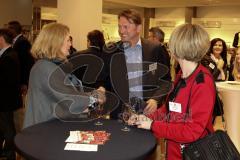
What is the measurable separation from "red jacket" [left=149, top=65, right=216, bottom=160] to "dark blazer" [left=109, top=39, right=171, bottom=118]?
3.17 ft

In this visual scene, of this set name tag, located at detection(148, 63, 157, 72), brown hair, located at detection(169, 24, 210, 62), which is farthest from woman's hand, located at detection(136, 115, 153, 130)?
name tag, located at detection(148, 63, 157, 72)

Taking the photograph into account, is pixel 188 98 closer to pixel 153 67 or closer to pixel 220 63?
pixel 153 67

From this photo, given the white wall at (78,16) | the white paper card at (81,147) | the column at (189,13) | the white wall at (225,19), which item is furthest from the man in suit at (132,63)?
the column at (189,13)

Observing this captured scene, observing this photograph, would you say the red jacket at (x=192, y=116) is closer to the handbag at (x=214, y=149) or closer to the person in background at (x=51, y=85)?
the handbag at (x=214, y=149)

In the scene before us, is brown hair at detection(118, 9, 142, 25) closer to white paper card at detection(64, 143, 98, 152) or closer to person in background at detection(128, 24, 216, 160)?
person in background at detection(128, 24, 216, 160)

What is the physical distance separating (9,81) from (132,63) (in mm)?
1699

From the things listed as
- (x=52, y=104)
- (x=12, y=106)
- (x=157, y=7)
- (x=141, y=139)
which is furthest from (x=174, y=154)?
(x=157, y=7)

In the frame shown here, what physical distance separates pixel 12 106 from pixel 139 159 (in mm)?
2638

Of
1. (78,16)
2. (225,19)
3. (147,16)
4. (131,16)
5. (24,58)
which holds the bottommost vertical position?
(24,58)

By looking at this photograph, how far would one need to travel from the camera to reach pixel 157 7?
1555 centimetres

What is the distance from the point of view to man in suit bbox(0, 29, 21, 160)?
3861 mm

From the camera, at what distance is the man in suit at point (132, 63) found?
9.55 feet

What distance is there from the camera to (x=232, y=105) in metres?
4.48

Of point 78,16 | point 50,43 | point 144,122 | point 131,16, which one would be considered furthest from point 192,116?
point 78,16
